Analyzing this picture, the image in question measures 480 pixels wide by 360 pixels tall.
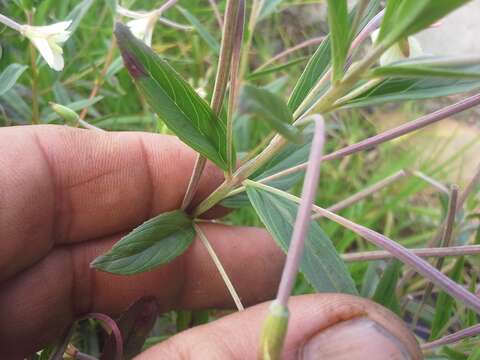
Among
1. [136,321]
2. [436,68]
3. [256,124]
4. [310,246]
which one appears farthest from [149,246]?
[256,124]

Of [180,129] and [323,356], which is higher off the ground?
[180,129]

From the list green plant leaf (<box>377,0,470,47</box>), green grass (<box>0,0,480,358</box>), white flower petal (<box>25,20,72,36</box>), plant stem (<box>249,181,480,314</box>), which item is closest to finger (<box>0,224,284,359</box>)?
green grass (<box>0,0,480,358</box>)

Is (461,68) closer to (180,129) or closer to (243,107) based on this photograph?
(243,107)

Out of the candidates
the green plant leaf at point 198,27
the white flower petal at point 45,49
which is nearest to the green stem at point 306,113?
the white flower petal at point 45,49

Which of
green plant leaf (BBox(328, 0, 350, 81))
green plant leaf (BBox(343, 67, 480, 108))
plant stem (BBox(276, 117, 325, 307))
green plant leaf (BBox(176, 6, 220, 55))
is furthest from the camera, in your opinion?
green plant leaf (BBox(176, 6, 220, 55))

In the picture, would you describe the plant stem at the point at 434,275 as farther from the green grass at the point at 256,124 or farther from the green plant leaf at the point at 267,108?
the green grass at the point at 256,124

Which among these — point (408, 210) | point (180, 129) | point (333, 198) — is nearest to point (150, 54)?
point (180, 129)

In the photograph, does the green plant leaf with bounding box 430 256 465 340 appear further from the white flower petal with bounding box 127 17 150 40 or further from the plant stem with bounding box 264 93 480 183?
the white flower petal with bounding box 127 17 150 40
